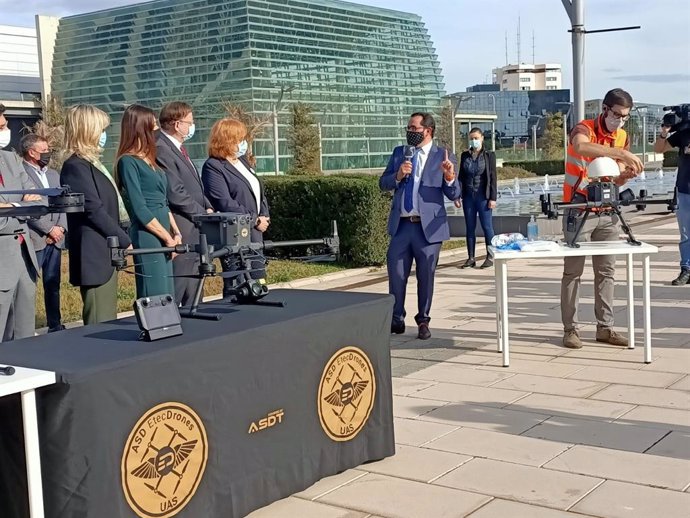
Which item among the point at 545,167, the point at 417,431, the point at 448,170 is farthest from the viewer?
the point at 545,167

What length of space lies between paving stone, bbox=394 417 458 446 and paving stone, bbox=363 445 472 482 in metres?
0.15

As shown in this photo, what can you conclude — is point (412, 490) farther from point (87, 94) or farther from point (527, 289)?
point (87, 94)

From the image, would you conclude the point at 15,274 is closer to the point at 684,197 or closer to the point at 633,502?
the point at 633,502

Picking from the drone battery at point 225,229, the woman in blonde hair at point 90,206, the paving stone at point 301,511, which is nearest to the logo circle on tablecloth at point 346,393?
the paving stone at point 301,511

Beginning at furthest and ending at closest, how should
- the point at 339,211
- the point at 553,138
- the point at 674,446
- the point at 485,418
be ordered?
the point at 553,138
the point at 339,211
the point at 485,418
the point at 674,446

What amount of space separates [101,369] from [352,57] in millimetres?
59902

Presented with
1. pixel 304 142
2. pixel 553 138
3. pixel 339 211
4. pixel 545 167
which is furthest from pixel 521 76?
pixel 339 211

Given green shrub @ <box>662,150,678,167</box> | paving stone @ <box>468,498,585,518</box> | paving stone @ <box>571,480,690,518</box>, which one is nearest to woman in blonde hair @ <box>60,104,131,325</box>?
paving stone @ <box>468,498,585,518</box>

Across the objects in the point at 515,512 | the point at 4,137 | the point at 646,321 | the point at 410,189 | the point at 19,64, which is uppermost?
the point at 19,64

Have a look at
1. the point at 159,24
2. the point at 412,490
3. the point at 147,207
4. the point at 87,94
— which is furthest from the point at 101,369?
the point at 87,94

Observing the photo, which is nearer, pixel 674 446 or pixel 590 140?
pixel 674 446

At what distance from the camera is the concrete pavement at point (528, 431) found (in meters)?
3.95

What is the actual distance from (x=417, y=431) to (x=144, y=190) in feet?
7.35

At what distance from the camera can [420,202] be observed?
7.33 meters
